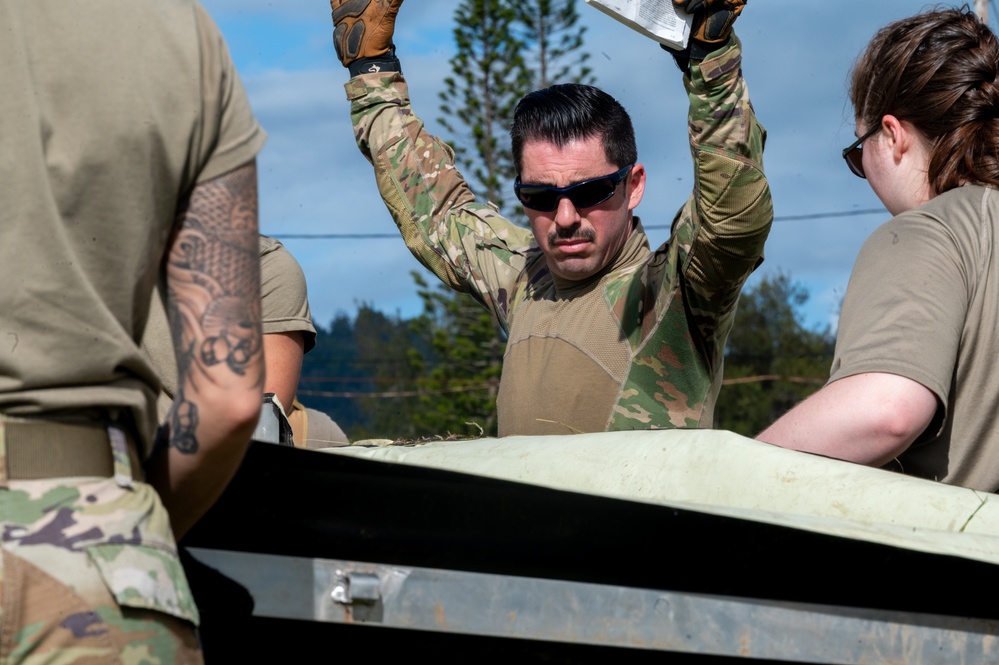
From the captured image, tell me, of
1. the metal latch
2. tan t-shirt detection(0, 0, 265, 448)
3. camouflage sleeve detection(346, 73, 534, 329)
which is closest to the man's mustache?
camouflage sleeve detection(346, 73, 534, 329)

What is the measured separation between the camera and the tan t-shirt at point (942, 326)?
234 cm

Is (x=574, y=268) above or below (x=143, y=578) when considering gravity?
above

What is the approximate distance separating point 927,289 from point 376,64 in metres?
2.56

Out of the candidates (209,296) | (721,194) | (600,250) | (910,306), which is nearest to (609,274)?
(600,250)

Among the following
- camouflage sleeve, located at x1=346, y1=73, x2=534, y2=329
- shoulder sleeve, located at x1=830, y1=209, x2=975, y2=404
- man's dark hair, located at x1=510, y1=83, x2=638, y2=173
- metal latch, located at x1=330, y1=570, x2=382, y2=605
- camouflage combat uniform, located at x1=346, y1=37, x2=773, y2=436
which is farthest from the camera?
camouflage sleeve, located at x1=346, y1=73, x2=534, y2=329

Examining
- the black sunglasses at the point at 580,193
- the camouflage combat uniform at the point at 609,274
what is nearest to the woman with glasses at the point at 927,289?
the camouflage combat uniform at the point at 609,274

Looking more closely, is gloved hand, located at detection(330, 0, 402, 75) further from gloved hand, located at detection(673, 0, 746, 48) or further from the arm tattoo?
the arm tattoo

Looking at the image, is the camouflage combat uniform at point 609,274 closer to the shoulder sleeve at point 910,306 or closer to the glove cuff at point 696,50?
the glove cuff at point 696,50

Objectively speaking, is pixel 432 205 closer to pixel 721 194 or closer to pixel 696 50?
pixel 721 194

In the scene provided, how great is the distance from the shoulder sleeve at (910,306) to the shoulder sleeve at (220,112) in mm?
1288

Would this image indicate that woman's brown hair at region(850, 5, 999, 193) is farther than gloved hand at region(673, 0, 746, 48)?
No

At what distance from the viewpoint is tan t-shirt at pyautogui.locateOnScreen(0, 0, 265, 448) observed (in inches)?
63.6

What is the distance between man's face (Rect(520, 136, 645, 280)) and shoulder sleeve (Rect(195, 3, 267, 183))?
198 centimetres

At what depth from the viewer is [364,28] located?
433 cm
